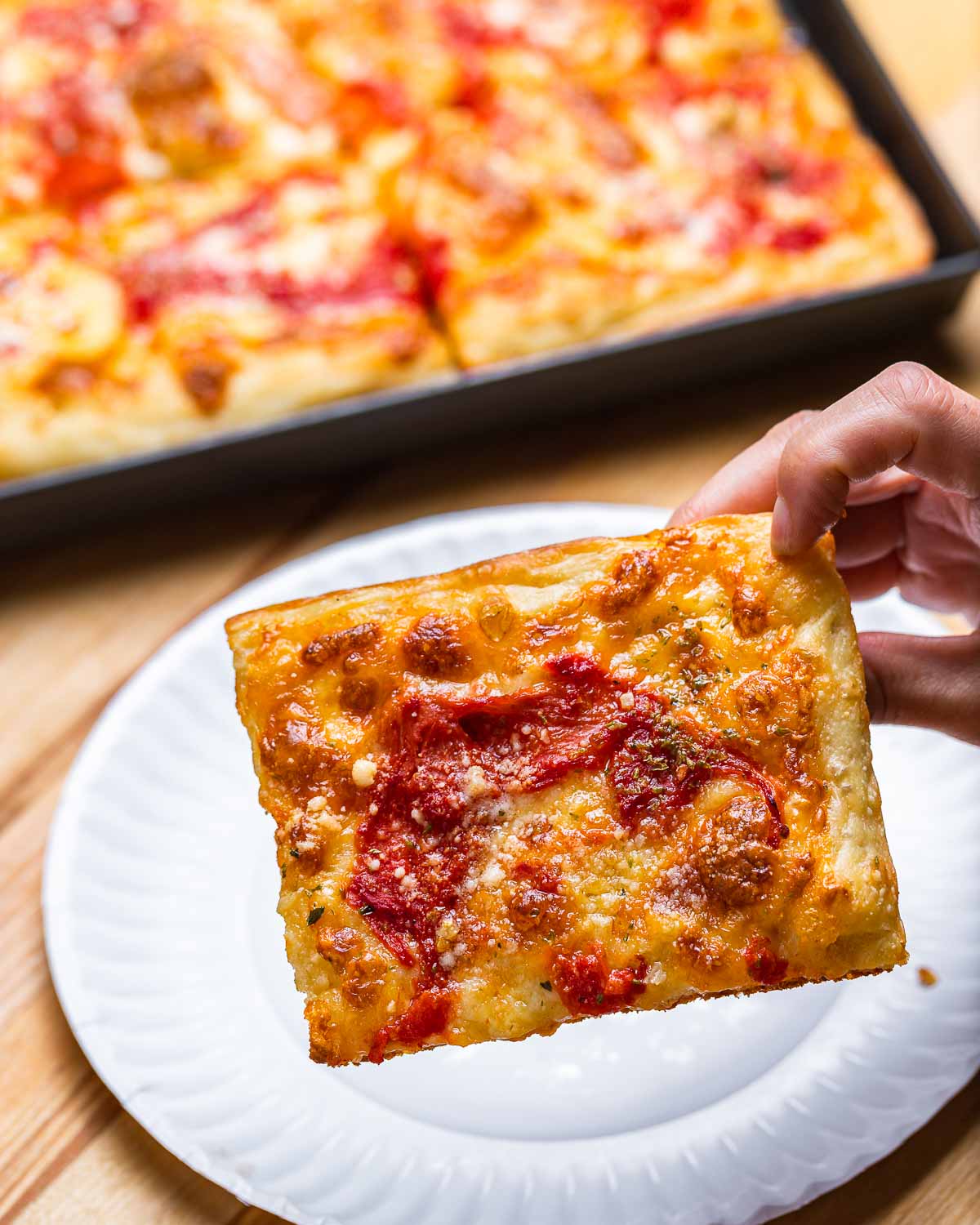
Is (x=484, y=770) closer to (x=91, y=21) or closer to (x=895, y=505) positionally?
(x=895, y=505)

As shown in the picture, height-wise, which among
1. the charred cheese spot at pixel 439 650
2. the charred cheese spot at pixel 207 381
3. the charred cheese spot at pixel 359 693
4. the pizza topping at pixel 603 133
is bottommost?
the charred cheese spot at pixel 359 693

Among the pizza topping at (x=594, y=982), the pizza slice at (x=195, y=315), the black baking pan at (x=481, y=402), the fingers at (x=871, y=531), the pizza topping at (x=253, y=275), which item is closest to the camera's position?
the pizza topping at (x=594, y=982)

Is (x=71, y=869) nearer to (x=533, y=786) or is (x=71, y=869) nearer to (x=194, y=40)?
(x=533, y=786)

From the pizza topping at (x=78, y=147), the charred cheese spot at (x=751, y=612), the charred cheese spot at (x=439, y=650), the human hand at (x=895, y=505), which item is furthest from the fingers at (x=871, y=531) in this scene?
the pizza topping at (x=78, y=147)

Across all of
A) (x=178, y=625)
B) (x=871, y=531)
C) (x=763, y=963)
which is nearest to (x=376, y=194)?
(x=178, y=625)

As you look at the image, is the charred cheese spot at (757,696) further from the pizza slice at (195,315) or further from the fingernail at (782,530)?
the pizza slice at (195,315)

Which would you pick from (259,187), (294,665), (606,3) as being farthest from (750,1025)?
(606,3)
